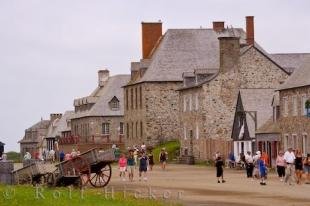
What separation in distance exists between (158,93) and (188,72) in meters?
6.07

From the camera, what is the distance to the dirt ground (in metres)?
38.3

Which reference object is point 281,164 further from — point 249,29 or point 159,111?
point 249,29

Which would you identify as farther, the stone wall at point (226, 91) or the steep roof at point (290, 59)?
the steep roof at point (290, 59)

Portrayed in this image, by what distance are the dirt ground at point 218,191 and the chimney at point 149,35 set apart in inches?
1839

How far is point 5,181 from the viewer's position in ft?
161

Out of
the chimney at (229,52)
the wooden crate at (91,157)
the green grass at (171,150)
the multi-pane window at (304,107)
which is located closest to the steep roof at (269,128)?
the multi-pane window at (304,107)

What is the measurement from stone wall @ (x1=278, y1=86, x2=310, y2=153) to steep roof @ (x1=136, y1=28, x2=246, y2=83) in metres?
29.3

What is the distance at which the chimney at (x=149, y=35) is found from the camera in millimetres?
104875

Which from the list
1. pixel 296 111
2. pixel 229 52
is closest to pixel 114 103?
pixel 229 52

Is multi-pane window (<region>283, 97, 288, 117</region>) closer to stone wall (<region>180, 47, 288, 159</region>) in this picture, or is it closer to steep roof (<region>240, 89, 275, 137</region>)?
steep roof (<region>240, 89, 275, 137</region>)

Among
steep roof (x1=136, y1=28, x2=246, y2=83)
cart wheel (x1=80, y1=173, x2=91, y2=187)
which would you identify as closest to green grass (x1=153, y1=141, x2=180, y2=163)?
steep roof (x1=136, y1=28, x2=246, y2=83)

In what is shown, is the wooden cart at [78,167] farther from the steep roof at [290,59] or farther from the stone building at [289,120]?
the steep roof at [290,59]

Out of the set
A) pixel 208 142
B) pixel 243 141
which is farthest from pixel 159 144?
pixel 243 141

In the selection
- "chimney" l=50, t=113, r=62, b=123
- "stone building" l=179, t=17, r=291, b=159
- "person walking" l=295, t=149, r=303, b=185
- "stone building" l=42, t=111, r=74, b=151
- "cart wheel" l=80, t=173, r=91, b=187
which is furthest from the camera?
"chimney" l=50, t=113, r=62, b=123
